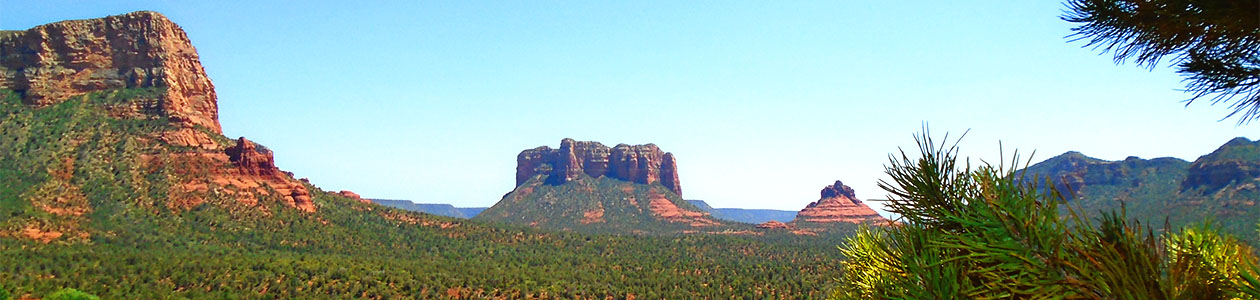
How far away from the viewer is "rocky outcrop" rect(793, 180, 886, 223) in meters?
162

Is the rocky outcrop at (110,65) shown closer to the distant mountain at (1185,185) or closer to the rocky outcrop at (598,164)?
the distant mountain at (1185,185)

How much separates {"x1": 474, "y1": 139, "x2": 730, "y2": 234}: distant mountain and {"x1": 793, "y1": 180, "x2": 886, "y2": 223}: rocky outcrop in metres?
26.3

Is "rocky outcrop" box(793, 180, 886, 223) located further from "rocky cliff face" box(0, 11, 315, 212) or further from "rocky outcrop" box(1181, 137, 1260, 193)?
"rocky cliff face" box(0, 11, 315, 212)

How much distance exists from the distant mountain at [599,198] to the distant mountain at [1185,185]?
2929 inches

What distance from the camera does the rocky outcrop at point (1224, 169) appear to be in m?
82.2

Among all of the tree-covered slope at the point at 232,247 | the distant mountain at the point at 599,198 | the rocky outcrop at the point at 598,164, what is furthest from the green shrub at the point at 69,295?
the rocky outcrop at the point at 598,164

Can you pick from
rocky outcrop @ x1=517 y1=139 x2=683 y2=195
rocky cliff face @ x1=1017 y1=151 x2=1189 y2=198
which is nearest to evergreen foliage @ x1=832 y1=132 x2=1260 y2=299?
rocky cliff face @ x1=1017 y1=151 x2=1189 y2=198

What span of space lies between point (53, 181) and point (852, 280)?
246ft

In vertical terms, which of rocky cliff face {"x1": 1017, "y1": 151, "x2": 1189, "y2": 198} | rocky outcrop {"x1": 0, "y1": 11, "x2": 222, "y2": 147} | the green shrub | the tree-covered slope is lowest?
the green shrub

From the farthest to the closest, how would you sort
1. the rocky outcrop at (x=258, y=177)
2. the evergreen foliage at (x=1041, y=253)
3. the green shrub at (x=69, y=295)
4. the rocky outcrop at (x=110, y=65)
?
the rocky outcrop at (x=258, y=177) < the rocky outcrop at (x=110, y=65) < the green shrub at (x=69, y=295) < the evergreen foliage at (x=1041, y=253)

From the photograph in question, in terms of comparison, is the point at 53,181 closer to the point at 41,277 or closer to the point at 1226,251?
the point at 41,277

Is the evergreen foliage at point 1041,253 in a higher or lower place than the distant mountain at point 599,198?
lower

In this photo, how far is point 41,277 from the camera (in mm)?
41719

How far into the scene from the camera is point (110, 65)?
80188 millimetres
